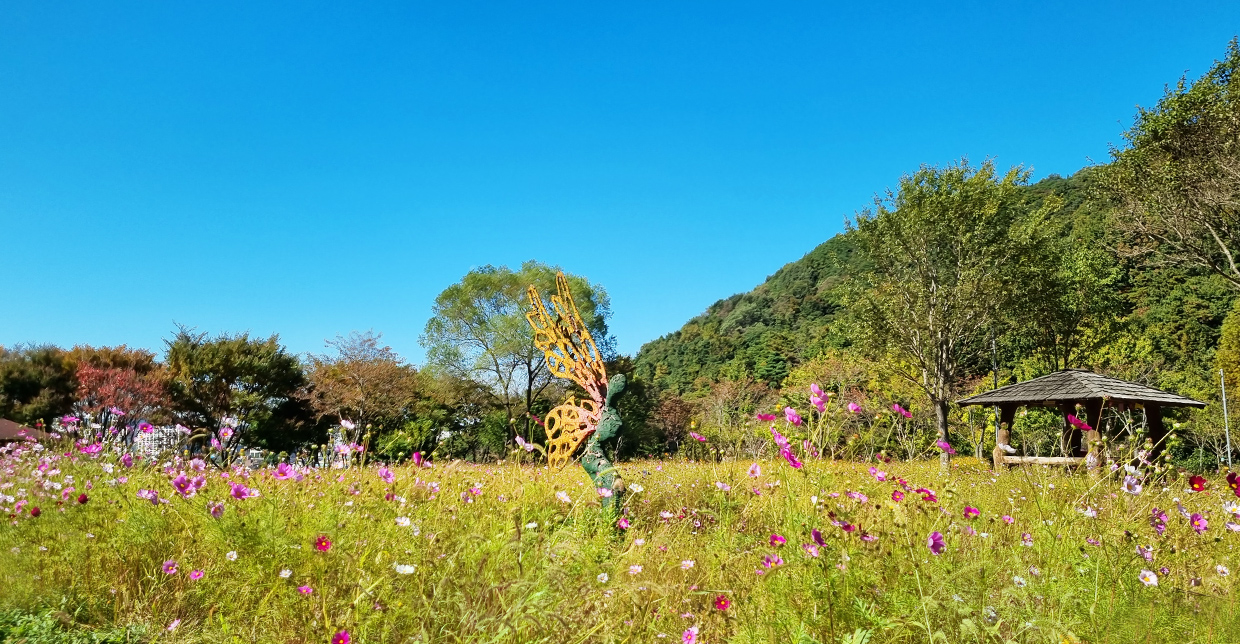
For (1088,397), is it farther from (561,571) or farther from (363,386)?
(363,386)

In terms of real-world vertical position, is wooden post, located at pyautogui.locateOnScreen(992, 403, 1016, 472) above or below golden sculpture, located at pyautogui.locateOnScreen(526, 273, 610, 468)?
below

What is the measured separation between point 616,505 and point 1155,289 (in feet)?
97.3

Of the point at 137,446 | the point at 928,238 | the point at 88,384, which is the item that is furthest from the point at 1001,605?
the point at 88,384

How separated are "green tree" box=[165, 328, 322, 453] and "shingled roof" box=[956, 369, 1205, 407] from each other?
68.5 feet

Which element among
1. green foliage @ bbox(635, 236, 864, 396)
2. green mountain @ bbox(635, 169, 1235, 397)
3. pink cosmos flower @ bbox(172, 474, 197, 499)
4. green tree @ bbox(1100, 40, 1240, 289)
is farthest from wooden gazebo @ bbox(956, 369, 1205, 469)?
green foliage @ bbox(635, 236, 864, 396)

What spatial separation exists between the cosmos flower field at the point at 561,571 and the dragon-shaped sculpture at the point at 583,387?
1.05 m

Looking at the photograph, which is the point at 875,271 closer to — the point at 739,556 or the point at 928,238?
the point at 928,238

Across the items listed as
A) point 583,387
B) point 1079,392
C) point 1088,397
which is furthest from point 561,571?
point 1079,392

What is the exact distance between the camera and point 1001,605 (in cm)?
222

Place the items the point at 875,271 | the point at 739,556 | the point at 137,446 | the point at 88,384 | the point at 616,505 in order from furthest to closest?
the point at 88,384
the point at 875,271
the point at 137,446
the point at 616,505
the point at 739,556

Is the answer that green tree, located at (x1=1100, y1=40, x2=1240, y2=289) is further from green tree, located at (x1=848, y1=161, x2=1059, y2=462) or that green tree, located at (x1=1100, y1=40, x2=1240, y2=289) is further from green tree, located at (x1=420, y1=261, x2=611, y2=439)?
green tree, located at (x1=420, y1=261, x2=611, y2=439)

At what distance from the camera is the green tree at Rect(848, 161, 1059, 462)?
16125 mm

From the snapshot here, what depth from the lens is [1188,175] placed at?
11.9 metres

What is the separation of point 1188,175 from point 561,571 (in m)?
15.0
